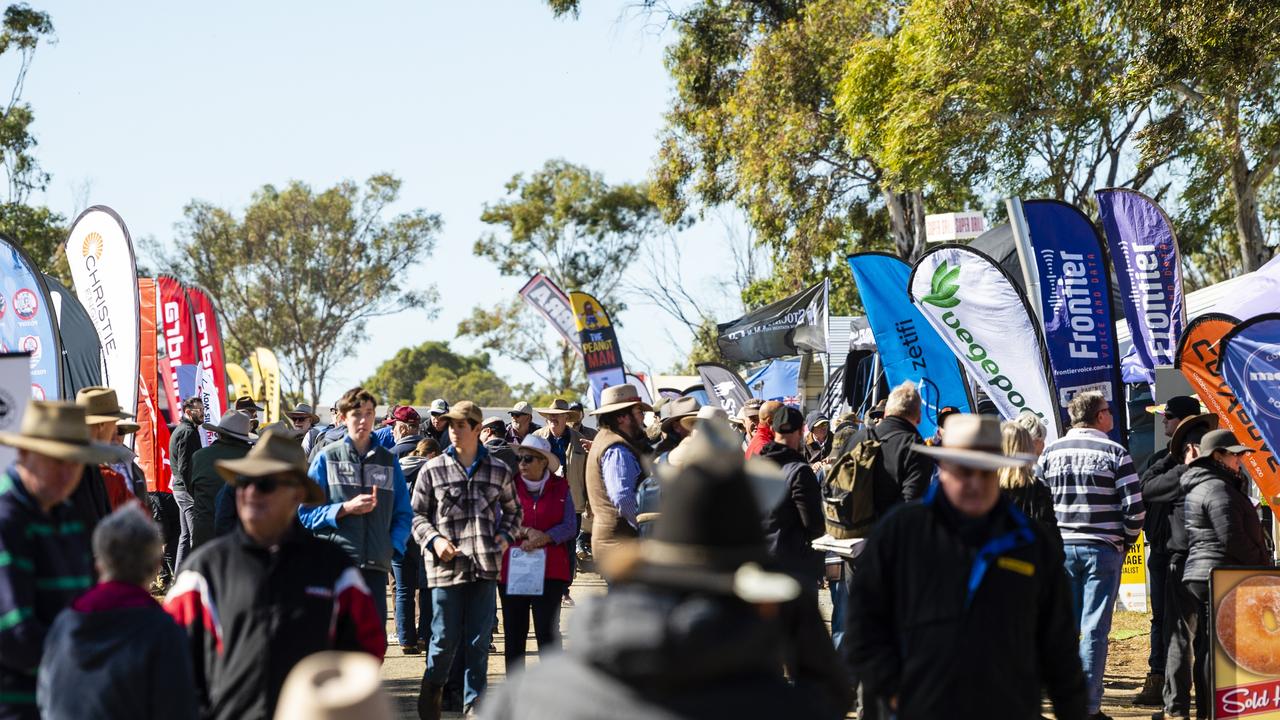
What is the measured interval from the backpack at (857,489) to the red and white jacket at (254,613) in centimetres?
413

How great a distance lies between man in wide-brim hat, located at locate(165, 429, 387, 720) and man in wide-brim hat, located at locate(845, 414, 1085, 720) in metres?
1.63

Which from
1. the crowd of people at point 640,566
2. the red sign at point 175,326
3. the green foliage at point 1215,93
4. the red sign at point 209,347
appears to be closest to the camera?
the crowd of people at point 640,566

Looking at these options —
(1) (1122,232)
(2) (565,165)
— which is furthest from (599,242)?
(1) (1122,232)

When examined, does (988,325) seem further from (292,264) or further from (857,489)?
(292,264)

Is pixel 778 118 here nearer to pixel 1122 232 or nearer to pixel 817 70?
pixel 817 70

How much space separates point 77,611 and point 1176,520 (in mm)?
6723

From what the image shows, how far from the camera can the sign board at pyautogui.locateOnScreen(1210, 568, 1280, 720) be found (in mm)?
7742

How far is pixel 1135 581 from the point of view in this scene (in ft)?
42.1

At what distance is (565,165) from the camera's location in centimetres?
4944

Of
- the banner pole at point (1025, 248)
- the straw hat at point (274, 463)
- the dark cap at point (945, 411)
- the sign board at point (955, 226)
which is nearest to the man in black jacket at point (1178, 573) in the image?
the banner pole at point (1025, 248)

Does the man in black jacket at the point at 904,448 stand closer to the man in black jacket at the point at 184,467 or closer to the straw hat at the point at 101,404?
the straw hat at the point at 101,404

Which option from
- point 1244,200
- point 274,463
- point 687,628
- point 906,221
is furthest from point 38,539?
point 906,221

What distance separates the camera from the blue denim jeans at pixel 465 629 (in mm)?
7930

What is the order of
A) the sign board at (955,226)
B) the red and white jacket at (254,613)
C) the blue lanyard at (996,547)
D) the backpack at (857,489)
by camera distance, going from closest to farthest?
1. the red and white jacket at (254,613)
2. the blue lanyard at (996,547)
3. the backpack at (857,489)
4. the sign board at (955,226)
